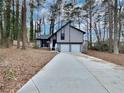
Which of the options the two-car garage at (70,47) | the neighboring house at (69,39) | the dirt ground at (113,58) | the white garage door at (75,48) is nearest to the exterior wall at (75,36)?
the neighboring house at (69,39)

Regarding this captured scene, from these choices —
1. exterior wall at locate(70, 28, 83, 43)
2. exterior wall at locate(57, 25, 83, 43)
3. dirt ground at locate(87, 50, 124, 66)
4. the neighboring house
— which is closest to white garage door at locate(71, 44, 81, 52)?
the neighboring house

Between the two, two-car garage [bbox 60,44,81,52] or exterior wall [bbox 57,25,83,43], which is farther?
exterior wall [bbox 57,25,83,43]

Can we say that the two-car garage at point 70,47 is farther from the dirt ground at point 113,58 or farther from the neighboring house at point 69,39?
the dirt ground at point 113,58

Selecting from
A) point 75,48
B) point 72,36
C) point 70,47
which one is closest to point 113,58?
point 75,48

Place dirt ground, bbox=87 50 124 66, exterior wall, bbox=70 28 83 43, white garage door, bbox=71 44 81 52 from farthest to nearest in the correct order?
exterior wall, bbox=70 28 83 43 → white garage door, bbox=71 44 81 52 → dirt ground, bbox=87 50 124 66

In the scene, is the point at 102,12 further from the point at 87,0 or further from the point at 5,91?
the point at 5,91

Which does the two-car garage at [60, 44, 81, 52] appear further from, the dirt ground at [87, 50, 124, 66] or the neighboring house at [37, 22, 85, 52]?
the dirt ground at [87, 50, 124, 66]

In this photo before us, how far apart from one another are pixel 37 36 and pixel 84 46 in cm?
1904

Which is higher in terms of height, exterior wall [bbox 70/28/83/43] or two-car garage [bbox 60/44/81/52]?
exterior wall [bbox 70/28/83/43]

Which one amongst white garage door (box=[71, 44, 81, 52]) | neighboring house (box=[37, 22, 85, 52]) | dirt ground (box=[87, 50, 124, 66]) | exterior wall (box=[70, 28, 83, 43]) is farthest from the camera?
exterior wall (box=[70, 28, 83, 43])

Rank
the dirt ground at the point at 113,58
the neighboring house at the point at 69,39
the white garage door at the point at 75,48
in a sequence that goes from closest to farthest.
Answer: the dirt ground at the point at 113,58
the white garage door at the point at 75,48
the neighboring house at the point at 69,39

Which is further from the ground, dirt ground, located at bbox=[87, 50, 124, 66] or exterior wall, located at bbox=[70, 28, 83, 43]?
exterior wall, located at bbox=[70, 28, 83, 43]

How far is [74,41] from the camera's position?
6231 cm

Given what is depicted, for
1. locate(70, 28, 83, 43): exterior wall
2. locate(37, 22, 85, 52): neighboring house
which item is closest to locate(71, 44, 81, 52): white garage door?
locate(37, 22, 85, 52): neighboring house
